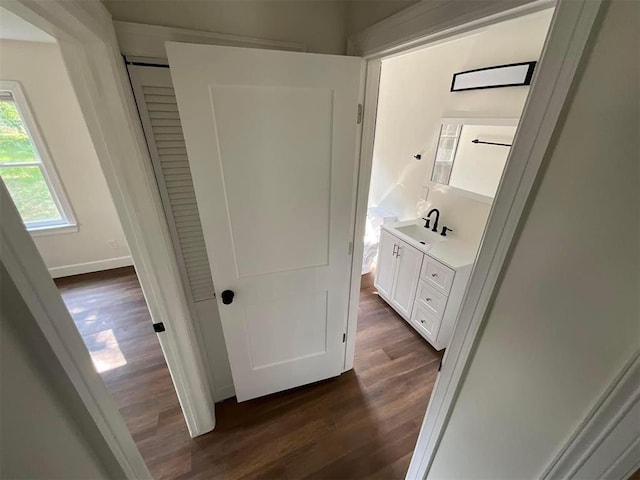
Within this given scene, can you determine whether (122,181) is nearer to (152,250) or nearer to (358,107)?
(152,250)

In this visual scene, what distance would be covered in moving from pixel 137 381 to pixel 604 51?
8.96ft

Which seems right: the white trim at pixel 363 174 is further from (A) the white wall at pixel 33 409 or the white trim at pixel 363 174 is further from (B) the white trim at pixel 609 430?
(A) the white wall at pixel 33 409

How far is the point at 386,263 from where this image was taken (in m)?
2.63

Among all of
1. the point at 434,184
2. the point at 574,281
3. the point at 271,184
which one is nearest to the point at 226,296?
the point at 271,184

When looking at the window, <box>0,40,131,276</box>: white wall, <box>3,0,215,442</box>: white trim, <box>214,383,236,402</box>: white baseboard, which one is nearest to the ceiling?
<box>0,40,131,276</box>: white wall

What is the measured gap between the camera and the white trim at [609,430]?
0.50m

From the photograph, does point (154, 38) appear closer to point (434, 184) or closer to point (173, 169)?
point (173, 169)

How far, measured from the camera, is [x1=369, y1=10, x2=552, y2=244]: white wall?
5.72ft

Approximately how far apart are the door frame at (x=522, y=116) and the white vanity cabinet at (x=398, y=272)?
131 centimetres

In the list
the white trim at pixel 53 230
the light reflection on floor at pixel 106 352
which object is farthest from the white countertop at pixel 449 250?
the white trim at pixel 53 230

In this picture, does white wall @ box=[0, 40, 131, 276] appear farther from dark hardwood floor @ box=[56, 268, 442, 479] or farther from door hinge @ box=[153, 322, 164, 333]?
door hinge @ box=[153, 322, 164, 333]

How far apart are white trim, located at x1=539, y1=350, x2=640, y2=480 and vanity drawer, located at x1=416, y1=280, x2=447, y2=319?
4.69ft

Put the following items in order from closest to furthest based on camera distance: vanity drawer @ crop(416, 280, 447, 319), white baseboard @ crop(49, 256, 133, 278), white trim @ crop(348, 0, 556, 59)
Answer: white trim @ crop(348, 0, 556, 59)
vanity drawer @ crop(416, 280, 447, 319)
white baseboard @ crop(49, 256, 133, 278)

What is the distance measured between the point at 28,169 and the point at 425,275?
13.4 feet
